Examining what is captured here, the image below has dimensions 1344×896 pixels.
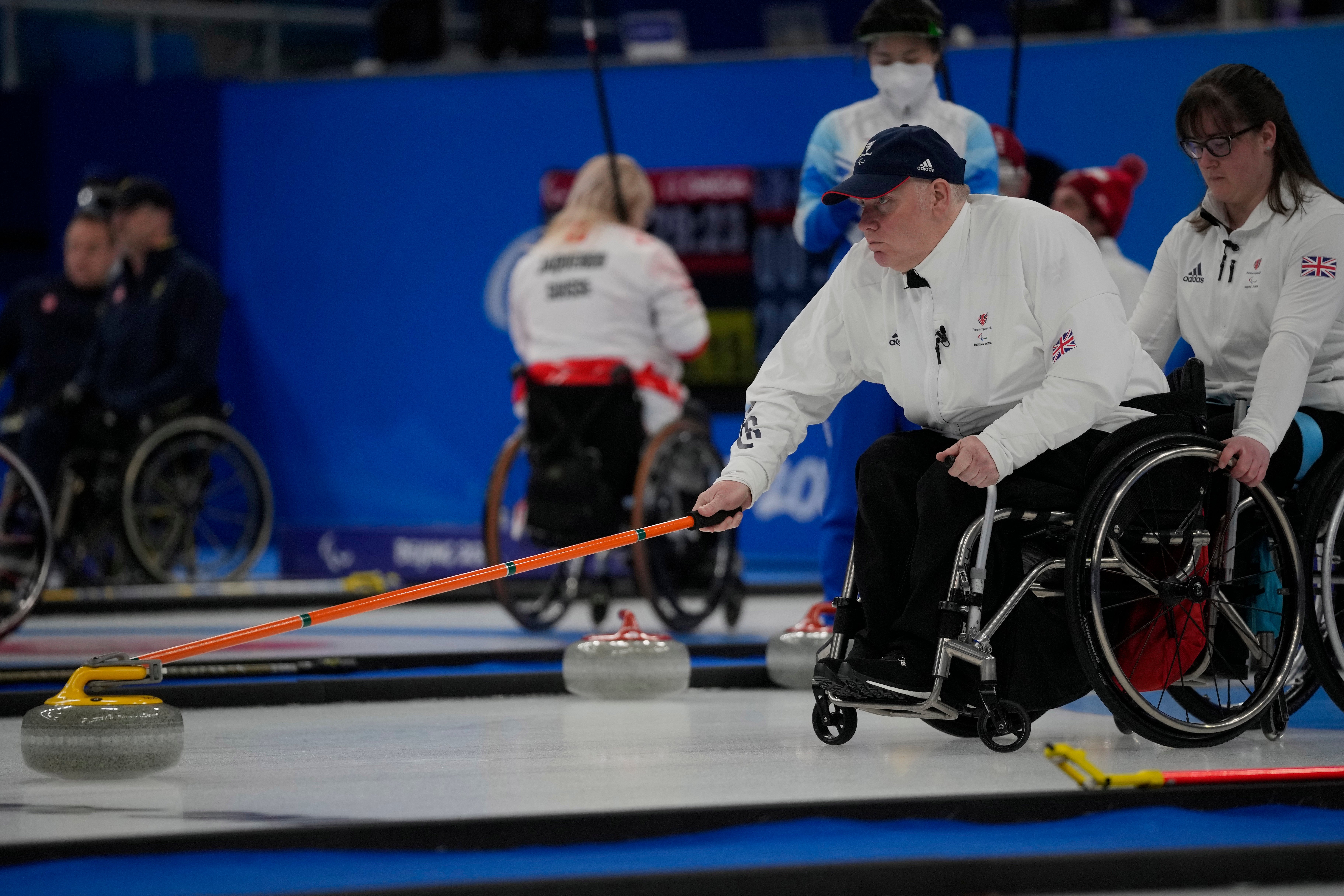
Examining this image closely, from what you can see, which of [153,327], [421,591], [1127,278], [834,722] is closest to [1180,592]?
[834,722]

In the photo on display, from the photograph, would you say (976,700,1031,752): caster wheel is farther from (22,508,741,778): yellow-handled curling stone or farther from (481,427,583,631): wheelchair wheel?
(481,427,583,631): wheelchair wheel

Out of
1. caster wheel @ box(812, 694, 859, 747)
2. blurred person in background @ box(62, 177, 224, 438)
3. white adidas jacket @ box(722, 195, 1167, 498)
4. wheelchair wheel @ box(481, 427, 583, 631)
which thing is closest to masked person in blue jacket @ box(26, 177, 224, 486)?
blurred person in background @ box(62, 177, 224, 438)

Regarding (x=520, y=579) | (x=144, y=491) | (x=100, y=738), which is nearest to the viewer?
(x=100, y=738)

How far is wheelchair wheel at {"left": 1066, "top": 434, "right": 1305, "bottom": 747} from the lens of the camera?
252 centimetres

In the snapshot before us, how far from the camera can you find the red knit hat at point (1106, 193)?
4637 mm

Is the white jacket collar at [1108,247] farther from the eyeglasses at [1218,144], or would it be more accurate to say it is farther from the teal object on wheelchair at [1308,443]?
the teal object on wheelchair at [1308,443]

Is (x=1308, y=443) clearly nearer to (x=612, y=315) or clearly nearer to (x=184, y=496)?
(x=612, y=315)

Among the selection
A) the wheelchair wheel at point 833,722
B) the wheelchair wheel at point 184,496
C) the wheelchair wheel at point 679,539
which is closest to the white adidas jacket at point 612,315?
the wheelchair wheel at point 679,539

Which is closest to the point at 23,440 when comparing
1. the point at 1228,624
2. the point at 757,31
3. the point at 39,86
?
the point at 39,86

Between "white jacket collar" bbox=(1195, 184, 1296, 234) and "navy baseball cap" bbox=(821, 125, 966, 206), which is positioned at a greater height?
"navy baseball cap" bbox=(821, 125, 966, 206)

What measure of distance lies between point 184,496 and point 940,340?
147 inches

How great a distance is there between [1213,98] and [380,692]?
6.82ft

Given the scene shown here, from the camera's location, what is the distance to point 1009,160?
12.8 feet

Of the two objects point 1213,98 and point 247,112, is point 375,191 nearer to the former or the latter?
point 247,112
